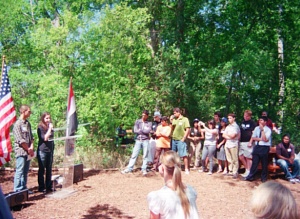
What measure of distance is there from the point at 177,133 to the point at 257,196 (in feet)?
23.7

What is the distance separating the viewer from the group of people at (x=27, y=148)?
6137 millimetres

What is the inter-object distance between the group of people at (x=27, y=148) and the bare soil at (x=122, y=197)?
40 centimetres

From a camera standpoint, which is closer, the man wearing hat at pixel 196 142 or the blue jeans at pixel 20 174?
the blue jeans at pixel 20 174

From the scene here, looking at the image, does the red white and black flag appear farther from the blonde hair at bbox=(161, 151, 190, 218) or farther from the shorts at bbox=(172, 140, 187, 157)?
the blonde hair at bbox=(161, 151, 190, 218)

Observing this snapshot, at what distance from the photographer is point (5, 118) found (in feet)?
19.0

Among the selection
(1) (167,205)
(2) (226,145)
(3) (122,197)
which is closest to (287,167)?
(2) (226,145)

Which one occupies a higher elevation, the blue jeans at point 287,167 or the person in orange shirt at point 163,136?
the person in orange shirt at point 163,136

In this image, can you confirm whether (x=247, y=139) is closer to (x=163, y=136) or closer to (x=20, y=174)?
(x=163, y=136)

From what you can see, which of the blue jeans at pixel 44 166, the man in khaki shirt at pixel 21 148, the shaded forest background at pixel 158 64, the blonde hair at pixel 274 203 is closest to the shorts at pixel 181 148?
the shaded forest background at pixel 158 64

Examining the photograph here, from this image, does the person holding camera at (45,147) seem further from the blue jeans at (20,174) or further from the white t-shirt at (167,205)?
the white t-shirt at (167,205)

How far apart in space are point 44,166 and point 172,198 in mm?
4991

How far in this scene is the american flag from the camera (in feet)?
18.2

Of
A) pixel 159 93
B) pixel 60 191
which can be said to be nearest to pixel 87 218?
pixel 60 191

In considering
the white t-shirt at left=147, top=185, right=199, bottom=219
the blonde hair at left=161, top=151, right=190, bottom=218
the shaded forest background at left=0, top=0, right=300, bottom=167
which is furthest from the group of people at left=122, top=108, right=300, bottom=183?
the white t-shirt at left=147, top=185, right=199, bottom=219
